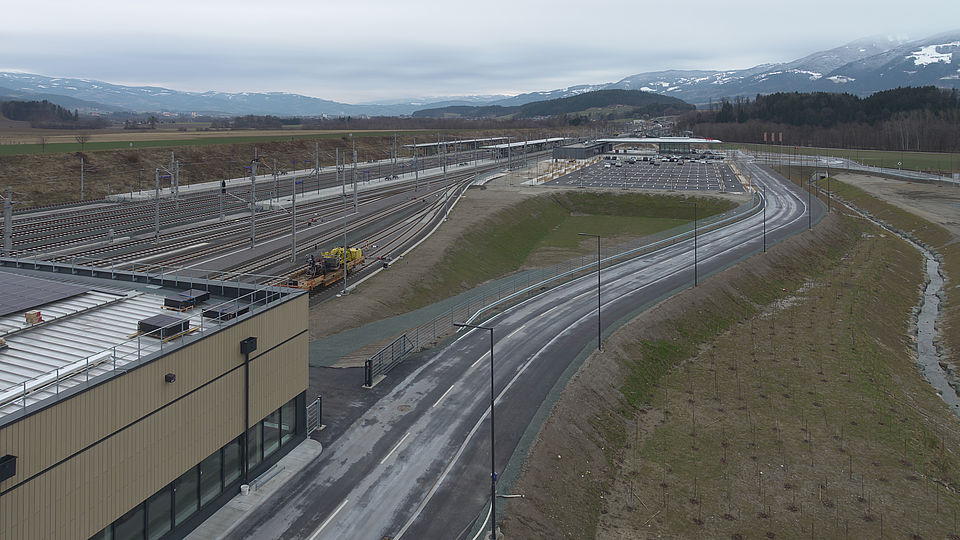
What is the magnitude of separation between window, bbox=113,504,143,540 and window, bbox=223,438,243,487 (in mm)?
4127

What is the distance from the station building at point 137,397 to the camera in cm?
1848

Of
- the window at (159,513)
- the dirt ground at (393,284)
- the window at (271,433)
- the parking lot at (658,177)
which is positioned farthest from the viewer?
the parking lot at (658,177)

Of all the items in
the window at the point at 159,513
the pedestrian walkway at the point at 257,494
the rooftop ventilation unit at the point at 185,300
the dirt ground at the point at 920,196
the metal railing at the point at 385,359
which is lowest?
the pedestrian walkway at the point at 257,494

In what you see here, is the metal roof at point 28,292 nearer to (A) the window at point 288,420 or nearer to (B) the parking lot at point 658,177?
(A) the window at point 288,420

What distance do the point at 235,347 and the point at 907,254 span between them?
301 ft

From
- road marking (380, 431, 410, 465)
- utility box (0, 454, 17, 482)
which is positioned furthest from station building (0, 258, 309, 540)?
road marking (380, 431, 410, 465)

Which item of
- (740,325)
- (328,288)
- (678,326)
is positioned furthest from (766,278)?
(328,288)

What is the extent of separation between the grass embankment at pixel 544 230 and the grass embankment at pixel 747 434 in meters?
22.8

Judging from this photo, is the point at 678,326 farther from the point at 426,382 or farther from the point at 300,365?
the point at 300,365

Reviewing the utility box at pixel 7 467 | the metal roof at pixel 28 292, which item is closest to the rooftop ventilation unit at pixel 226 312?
the metal roof at pixel 28 292

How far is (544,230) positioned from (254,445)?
257 ft

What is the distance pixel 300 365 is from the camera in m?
30.7

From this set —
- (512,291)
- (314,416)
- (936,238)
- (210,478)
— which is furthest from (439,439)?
(936,238)

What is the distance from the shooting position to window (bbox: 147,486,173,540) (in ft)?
73.0
